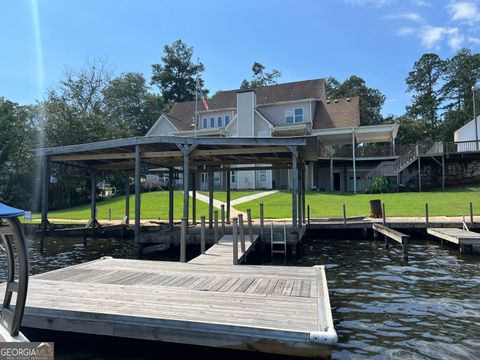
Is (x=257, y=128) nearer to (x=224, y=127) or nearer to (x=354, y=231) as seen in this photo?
(x=224, y=127)

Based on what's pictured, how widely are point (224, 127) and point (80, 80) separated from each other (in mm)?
25071

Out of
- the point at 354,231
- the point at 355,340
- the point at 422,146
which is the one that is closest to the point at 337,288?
the point at 355,340

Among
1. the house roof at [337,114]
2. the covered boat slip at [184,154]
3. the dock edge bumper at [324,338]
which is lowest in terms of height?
the dock edge bumper at [324,338]

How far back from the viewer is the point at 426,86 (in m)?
61.4

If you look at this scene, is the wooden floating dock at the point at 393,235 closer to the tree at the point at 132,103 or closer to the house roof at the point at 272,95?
the house roof at the point at 272,95

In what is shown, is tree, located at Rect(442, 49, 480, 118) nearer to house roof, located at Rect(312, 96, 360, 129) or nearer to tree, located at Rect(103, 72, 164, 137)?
house roof, located at Rect(312, 96, 360, 129)

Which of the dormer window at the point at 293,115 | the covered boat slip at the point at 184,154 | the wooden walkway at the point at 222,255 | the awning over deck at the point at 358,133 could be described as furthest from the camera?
the dormer window at the point at 293,115

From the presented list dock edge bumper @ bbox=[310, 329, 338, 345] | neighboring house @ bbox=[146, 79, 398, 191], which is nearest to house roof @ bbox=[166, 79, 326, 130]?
neighboring house @ bbox=[146, 79, 398, 191]

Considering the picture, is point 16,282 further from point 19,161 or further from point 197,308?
point 19,161

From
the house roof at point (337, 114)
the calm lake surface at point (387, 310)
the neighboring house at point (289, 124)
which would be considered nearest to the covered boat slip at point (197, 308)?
the calm lake surface at point (387, 310)

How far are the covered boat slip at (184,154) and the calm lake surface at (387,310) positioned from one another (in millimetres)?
2892

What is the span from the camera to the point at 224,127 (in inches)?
1558

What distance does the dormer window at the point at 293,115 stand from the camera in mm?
38594

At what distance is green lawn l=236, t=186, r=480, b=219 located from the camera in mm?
22969
